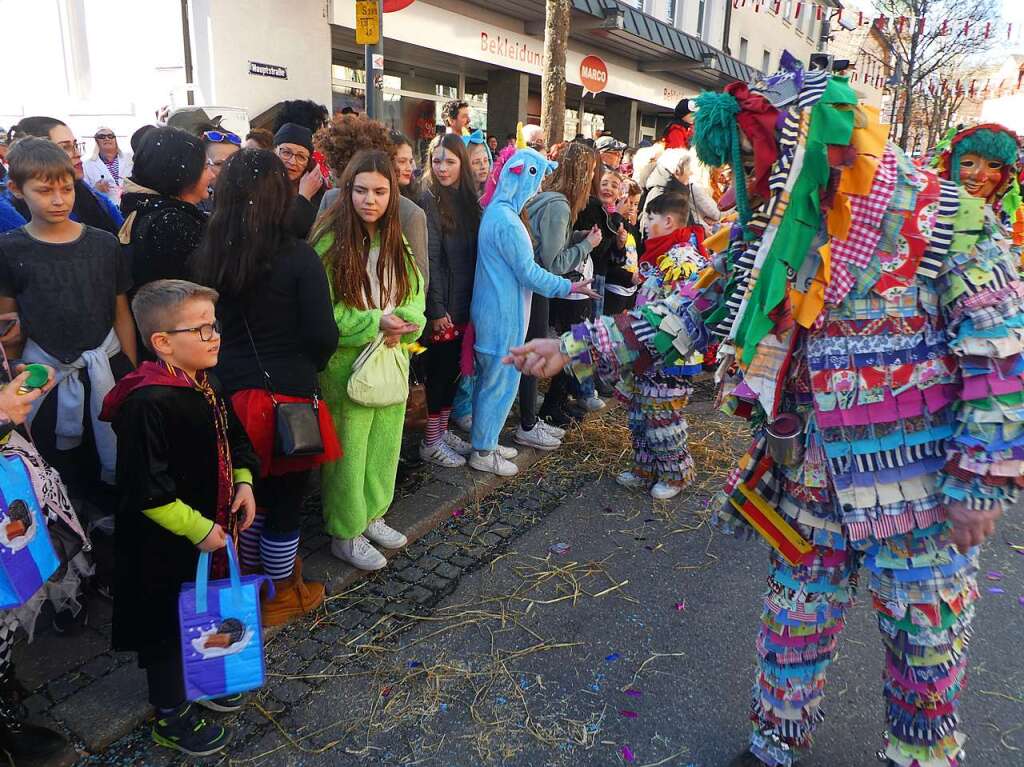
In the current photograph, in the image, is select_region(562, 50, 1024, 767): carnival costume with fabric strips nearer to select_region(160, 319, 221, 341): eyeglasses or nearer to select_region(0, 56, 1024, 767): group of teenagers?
select_region(0, 56, 1024, 767): group of teenagers

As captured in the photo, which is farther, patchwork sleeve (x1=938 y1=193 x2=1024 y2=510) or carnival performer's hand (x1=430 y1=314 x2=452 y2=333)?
carnival performer's hand (x1=430 y1=314 x2=452 y2=333)

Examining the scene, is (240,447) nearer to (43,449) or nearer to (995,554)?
(43,449)

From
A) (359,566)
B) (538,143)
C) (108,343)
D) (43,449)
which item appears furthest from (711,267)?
(538,143)

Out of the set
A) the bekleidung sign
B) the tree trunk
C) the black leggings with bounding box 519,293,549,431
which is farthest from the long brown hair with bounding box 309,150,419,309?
the bekleidung sign

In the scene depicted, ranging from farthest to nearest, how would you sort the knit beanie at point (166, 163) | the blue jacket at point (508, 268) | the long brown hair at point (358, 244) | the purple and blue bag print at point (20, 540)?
the blue jacket at point (508, 268), the long brown hair at point (358, 244), the knit beanie at point (166, 163), the purple and blue bag print at point (20, 540)

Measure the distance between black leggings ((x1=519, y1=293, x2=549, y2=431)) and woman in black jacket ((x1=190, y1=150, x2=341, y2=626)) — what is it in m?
2.19

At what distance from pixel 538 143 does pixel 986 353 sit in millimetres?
6807

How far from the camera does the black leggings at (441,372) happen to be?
4.50 meters

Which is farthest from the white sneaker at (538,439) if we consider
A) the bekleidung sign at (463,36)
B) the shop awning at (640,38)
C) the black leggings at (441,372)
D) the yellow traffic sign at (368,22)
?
the shop awning at (640,38)

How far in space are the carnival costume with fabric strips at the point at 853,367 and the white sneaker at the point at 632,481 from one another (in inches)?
91.9

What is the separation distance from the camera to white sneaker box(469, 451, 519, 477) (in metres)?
4.55

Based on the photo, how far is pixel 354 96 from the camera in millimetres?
12805

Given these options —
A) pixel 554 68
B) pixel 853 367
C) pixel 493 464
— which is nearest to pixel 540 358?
pixel 853 367

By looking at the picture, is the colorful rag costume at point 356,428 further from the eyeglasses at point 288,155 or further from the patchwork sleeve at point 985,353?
the patchwork sleeve at point 985,353
